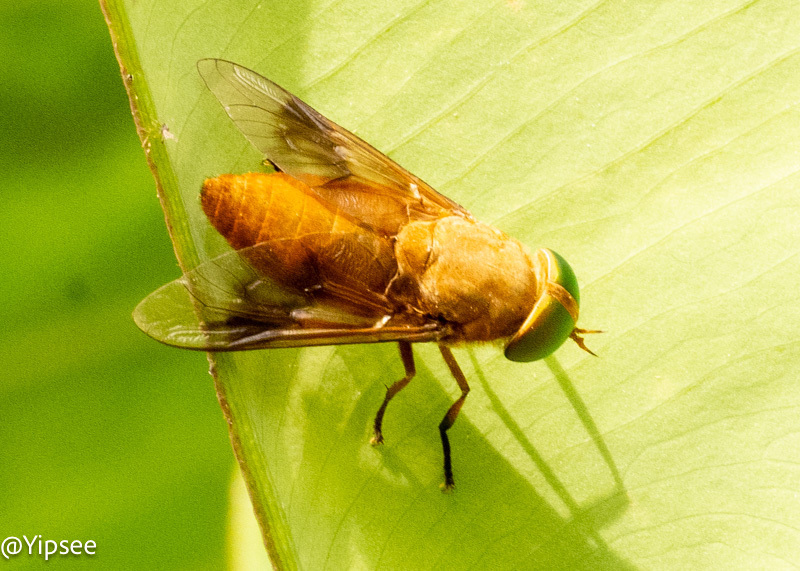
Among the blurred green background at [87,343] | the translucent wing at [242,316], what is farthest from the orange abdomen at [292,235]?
the blurred green background at [87,343]

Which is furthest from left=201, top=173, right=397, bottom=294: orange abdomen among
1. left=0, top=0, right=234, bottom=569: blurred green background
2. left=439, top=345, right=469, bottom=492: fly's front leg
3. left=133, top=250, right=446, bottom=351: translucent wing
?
left=0, top=0, right=234, bottom=569: blurred green background

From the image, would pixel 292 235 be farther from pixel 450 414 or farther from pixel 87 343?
pixel 87 343

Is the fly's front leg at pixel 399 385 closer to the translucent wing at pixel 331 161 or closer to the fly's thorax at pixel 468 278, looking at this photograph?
the fly's thorax at pixel 468 278

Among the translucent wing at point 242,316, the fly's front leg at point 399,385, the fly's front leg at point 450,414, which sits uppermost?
the translucent wing at point 242,316

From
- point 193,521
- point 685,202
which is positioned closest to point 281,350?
point 193,521

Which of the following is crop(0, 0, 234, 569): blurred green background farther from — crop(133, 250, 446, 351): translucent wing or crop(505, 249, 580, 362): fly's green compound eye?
crop(505, 249, 580, 362): fly's green compound eye

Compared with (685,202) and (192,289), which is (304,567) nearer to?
(192,289)

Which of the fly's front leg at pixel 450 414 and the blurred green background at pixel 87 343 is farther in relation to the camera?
the blurred green background at pixel 87 343
